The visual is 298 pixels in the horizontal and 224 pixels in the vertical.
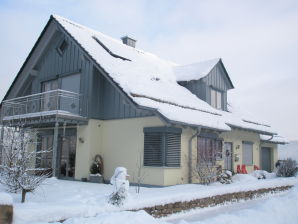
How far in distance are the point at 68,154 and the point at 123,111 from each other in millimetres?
3761

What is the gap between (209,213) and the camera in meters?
9.34

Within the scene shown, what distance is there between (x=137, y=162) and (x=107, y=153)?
75.8 inches

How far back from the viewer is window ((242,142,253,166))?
19016 mm

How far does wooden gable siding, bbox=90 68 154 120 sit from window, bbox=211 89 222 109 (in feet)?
20.2

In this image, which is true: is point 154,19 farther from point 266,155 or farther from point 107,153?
point 266,155

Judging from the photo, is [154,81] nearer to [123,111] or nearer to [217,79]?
[123,111]

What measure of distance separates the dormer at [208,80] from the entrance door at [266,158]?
6.50 m

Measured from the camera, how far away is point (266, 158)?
77.8 feet

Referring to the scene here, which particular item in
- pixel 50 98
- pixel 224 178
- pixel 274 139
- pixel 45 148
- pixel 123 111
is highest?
pixel 50 98

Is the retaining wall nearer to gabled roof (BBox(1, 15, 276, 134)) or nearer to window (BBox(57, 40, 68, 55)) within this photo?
gabled roof (BBox(1, 15, 276, 134))

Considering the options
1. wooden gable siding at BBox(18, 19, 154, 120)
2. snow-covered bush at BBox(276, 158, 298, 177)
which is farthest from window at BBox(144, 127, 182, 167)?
snow-covered bush at BBox(276, 158, 298, 177)

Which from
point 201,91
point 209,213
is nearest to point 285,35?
point 201,91

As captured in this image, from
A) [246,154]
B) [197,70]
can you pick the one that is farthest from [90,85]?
[246,154]

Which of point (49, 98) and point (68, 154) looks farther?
point (49, 98)
